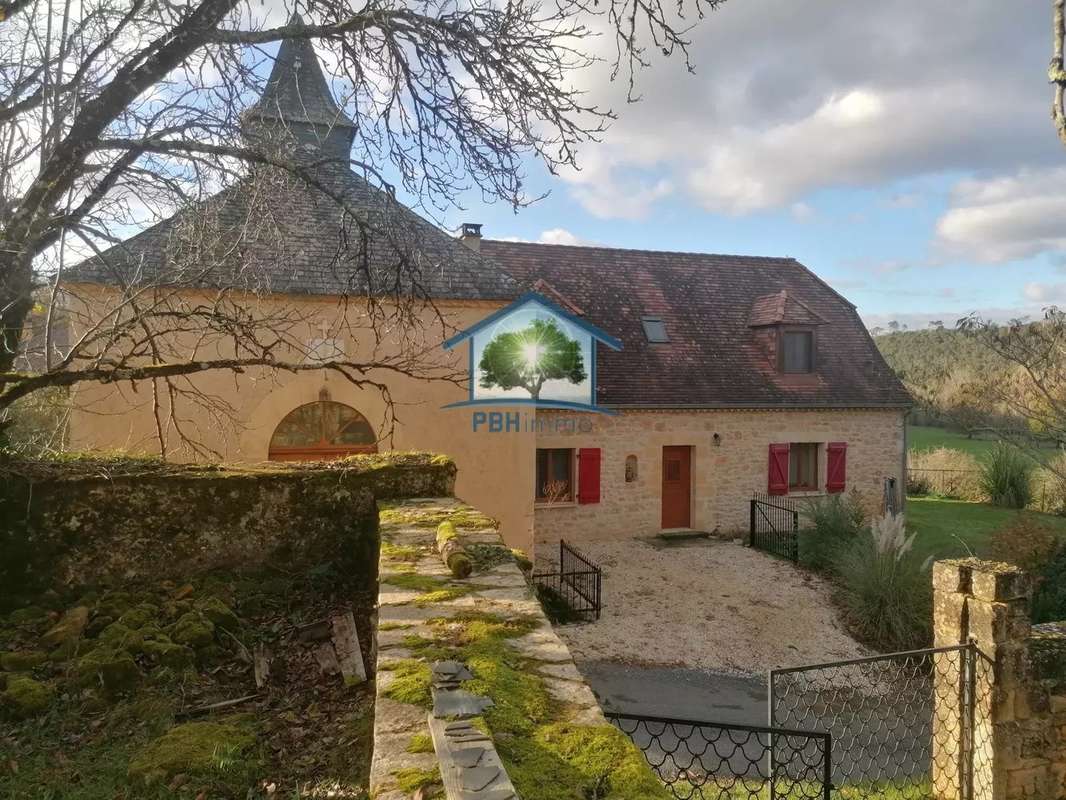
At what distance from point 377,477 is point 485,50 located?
324 centimetres

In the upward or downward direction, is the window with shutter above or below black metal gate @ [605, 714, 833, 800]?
above

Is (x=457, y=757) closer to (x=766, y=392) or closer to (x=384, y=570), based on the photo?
(x=384, y=570)

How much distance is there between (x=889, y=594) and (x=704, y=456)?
5334 millimetres

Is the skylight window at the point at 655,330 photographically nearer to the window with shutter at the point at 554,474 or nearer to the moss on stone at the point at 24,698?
the window with shutter at the point at 554,474

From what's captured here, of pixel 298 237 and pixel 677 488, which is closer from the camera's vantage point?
pixel 298 237

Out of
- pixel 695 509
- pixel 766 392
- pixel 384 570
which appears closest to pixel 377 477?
pixel 384 570

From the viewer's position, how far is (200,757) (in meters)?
2.74

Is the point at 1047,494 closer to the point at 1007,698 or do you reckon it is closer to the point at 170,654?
the point at 1007,698

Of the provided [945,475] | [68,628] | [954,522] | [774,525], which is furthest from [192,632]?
[945,475]

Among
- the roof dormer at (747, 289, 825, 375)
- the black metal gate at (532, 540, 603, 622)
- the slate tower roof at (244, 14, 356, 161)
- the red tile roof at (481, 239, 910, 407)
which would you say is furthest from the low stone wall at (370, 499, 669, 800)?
the roof dormer at (747, 289, 825, 375)

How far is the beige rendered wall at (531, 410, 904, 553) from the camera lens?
46.8 feet

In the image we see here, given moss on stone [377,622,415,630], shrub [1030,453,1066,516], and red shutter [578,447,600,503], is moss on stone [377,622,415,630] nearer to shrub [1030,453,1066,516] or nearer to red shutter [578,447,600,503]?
red shutter [578,447,600,503]

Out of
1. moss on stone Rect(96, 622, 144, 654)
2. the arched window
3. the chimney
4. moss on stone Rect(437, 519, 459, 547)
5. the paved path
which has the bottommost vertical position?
the paved path

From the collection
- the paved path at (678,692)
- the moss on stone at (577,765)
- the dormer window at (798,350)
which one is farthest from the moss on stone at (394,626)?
the dormer window at (798,350)
